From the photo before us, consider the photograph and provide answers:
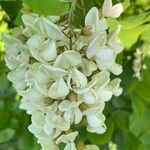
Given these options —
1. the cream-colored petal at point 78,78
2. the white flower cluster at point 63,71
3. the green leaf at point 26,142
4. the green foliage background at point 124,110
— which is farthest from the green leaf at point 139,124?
the cream-colored petal at point 78,78

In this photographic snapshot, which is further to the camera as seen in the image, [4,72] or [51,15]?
[4,72]

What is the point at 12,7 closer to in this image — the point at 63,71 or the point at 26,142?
the point at 63,71

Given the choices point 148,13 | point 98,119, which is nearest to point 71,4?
point 98,119

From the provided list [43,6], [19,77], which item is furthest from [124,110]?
[43,6]

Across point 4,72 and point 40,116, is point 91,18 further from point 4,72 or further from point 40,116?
point 4,72

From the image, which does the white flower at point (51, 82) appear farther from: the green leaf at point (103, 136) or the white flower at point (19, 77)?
the green leaf at point (103, 136)

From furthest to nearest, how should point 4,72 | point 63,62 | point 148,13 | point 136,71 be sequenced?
point 4,72, point 136,71, point 148,13, point 63,62
